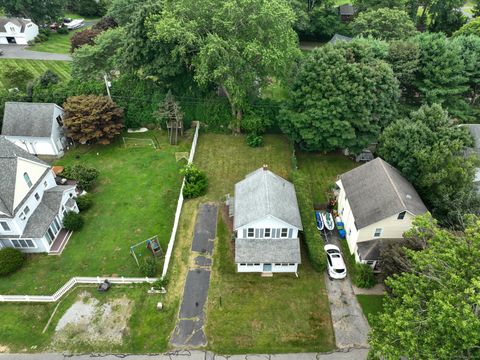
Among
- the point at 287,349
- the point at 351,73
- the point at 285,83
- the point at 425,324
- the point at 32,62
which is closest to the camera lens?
the point at 425,324

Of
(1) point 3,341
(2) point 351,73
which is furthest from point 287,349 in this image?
(2) point 351,73

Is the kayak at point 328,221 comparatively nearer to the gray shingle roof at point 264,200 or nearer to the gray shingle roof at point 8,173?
the gray shingle roof at point 264,200

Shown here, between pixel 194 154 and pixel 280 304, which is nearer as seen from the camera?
pixel 280 304

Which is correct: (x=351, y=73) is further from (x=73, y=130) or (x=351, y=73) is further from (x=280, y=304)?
(x=73, y=130)

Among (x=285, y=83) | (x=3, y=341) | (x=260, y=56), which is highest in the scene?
(x=260, y=56)

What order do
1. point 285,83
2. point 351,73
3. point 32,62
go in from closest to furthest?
point 351,73, point 285,83, point 32,62

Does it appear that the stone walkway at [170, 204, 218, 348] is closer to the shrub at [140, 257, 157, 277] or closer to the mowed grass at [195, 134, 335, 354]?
the mowed grass at [195, 134, 335, 354]

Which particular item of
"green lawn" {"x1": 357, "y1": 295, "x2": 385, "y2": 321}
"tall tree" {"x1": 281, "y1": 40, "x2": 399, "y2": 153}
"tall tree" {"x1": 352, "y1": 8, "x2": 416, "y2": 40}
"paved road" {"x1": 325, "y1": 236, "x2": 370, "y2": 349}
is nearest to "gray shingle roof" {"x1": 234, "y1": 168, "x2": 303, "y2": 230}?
"paved road" {"x1": 325, "y1": 236, "x2": 370, "y2": 349}
